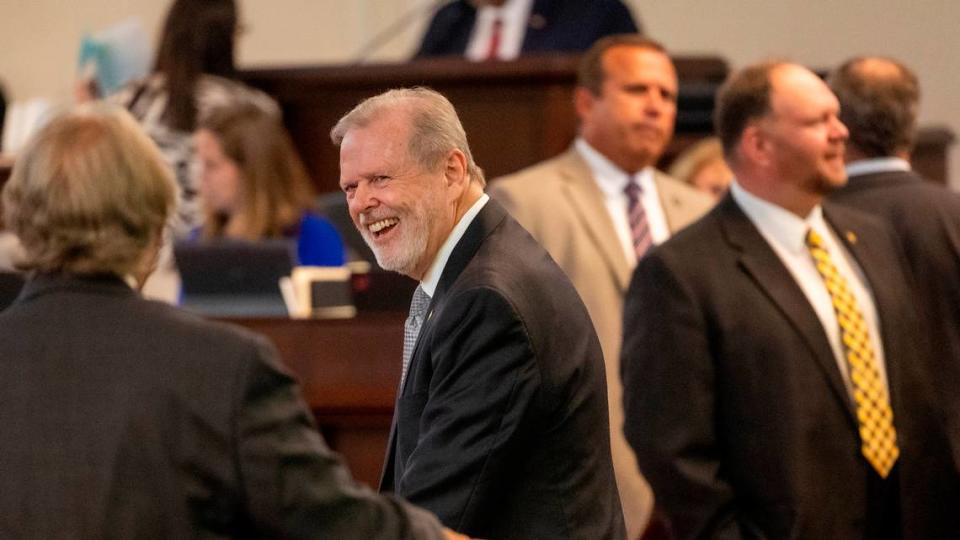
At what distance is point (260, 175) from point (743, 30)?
14.4 ft

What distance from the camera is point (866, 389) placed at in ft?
12.6

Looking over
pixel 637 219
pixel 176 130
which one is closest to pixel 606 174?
pixel 637 219

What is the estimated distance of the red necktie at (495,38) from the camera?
7.48 metres

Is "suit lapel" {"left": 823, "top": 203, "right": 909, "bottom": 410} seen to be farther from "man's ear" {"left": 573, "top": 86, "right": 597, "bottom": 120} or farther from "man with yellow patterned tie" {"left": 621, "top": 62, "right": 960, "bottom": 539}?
"man's ear" {"left": 573, "top": 86, "right": 597, "bottom": 120}

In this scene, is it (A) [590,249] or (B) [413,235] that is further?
(A) [590,249]

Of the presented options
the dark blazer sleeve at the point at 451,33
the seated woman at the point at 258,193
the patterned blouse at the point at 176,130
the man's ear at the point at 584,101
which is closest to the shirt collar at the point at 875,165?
the man's ear at the point at 584,101

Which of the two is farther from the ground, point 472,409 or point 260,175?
point 472,409

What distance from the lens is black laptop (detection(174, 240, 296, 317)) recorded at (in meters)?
5.19

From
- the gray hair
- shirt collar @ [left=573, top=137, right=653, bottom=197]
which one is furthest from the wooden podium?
the gray hair

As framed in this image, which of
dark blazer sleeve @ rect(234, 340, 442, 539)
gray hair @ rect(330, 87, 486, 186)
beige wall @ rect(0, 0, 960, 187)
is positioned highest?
gray hair @ rect(330, 87, 486, 186)

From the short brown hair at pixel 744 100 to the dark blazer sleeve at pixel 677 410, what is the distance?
1.39 ft

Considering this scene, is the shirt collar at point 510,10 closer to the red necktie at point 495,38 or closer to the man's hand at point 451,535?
the red necktie at point 495,38

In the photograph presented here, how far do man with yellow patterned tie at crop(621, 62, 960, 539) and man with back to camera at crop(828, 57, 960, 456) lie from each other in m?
0.16

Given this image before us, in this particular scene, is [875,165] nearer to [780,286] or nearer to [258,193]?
[780,286]
